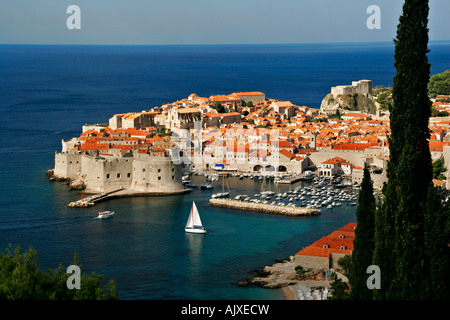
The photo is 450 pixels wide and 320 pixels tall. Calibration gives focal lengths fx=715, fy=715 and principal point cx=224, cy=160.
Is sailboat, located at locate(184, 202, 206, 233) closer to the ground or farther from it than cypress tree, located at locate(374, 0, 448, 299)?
closer to the ground

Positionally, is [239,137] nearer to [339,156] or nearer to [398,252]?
[339,156]

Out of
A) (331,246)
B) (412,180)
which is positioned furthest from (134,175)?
(412,180)

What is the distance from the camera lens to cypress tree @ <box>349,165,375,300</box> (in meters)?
10.4

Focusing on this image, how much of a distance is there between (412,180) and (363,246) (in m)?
2.81

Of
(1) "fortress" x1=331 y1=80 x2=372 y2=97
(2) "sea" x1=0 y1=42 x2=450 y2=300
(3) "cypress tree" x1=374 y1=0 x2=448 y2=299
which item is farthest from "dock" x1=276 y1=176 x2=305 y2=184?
(1) "fortress" x1=331 y1=80 x2=372 y2=97

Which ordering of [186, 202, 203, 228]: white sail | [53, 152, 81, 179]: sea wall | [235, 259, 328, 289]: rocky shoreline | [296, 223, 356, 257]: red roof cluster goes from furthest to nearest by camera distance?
1. [53, 152, 81, 179]: sea wall
2. [186, 202, 203, 228]: white sail
3. [296, 223, 356, 257]: red roof cluster
4. [235, 259, 328, 289]: rocky shoreline

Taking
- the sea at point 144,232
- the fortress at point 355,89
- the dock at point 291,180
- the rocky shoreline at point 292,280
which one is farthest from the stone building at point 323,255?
the fortress at point 355,89

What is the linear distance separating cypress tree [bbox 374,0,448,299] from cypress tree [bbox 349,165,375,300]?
1.86 m

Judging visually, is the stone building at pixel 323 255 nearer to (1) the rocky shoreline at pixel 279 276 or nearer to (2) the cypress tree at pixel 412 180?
(1) the rocky shoreline at pixel 279 276

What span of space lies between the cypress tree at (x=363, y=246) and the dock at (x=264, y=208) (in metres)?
9.93

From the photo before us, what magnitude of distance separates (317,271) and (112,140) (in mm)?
18135

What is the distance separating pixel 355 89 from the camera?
47.7 meters

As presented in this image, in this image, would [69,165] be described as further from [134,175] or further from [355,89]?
[355,89]
